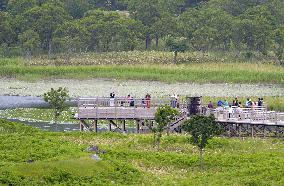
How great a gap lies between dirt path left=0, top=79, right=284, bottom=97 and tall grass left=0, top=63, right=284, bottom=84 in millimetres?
1507

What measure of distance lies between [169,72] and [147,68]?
290 cm

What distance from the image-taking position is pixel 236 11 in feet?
384

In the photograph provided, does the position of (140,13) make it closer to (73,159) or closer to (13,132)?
(13,132)

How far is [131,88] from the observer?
75438 millimetres

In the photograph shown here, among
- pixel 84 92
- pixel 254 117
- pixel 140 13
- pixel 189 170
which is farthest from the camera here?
pixel 140 13

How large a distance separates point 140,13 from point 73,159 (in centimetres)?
7639

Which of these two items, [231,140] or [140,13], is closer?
[231,140]

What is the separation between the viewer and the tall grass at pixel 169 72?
263ft

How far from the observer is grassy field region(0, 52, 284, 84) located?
80.6 m

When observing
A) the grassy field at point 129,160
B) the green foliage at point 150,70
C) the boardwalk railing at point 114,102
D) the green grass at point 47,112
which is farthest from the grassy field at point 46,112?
the green foliage at point 150,70

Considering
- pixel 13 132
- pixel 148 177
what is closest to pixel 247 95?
pixel 13 132

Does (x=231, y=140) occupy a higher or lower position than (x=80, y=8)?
lower

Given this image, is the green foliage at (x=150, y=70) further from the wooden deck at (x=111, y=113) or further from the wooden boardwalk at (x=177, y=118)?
the wooden deck at (x=111, y=113)

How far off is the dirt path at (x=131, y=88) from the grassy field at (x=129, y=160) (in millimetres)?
25741
